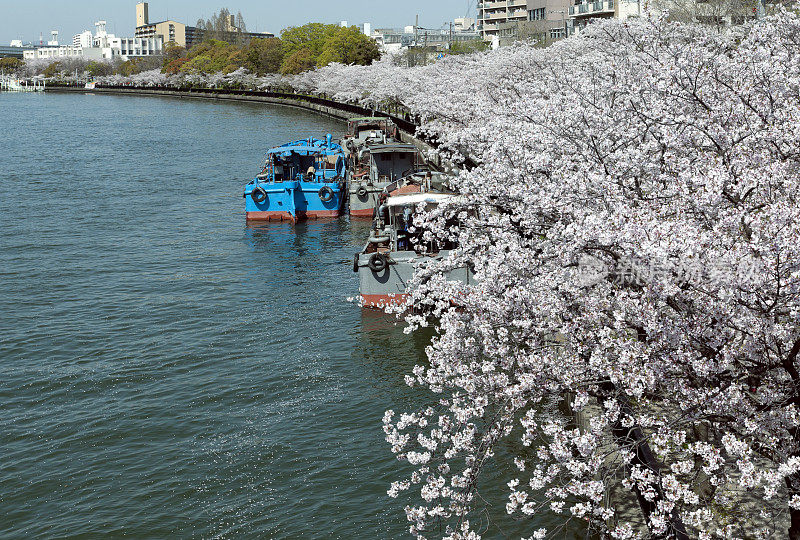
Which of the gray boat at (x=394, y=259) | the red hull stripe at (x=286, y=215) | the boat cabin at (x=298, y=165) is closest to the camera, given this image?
the gray boat at (x=394, y=259)

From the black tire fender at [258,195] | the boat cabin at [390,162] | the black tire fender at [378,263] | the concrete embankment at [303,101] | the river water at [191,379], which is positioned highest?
the concrete embankment at [303,101]

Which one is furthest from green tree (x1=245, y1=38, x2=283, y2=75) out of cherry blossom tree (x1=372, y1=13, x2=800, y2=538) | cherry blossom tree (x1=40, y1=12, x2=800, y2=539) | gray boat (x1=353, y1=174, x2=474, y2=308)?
cherry blossom tree (x1=372, y1=13, x2=800, y2=538)

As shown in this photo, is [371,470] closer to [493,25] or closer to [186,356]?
[186,356]

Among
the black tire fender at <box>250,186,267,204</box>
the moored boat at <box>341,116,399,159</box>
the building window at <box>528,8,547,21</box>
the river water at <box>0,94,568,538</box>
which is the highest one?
the building window at <box>528,8,547,21</box>

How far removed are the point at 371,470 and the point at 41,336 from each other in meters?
12.8

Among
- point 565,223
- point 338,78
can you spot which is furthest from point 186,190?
point 338,78

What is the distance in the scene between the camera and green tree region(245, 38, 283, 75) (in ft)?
519

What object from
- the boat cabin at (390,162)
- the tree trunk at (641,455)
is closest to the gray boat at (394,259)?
the tree trunk at (641,455)

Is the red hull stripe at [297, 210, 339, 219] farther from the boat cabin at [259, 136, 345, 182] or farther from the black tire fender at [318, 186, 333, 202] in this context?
the boat cabin at [259, 136, 345, 182]

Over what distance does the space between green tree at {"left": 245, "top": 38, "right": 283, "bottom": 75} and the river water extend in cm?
12113

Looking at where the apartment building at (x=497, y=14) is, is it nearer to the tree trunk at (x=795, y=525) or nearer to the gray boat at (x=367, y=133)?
the gray boat at (x=367, y=133)

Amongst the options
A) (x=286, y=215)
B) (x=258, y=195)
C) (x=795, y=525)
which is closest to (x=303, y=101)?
(x=286, y=215)

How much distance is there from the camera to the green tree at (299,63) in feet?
463

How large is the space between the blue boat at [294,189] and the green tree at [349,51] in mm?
87262
